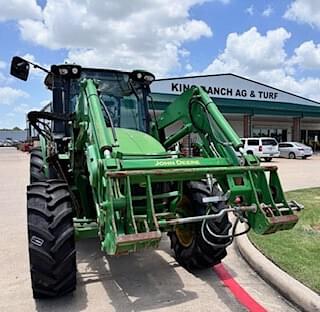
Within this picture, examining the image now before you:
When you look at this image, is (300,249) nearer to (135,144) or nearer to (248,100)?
(135,144)

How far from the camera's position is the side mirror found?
17.2 ft

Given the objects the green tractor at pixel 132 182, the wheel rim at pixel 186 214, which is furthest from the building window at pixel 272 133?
the wheel rim at pixel 186 214

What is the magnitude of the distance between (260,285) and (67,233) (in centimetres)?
235

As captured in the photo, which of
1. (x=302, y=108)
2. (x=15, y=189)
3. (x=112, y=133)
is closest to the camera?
(x=112, y=133)

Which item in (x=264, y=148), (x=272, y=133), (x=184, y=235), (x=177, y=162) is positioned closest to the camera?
(x=177, y=162)

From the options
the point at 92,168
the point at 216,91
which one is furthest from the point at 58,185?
the point at 216,91

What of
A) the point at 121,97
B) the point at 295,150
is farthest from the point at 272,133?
the point at 121,97

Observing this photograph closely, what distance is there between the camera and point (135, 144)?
4.99m

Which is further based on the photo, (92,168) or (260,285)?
(260,285)

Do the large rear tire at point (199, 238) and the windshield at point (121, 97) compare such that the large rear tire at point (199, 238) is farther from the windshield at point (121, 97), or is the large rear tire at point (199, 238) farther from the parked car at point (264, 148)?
the parked car at point (264, 148)

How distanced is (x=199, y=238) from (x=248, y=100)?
3097 cm

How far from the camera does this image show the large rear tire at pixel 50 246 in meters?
4.04

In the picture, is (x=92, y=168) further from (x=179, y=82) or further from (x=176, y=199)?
(x=179, y=82)

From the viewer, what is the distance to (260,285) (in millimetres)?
4766
